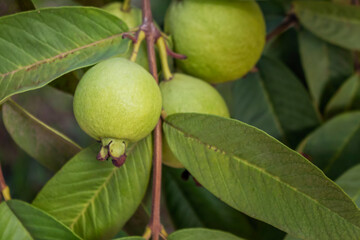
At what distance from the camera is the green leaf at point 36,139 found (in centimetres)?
97

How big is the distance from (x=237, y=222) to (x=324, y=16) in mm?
613

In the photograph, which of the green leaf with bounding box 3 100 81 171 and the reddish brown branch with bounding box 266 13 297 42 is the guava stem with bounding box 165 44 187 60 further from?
the reddish brown branch with bounding box 266 13 297 42

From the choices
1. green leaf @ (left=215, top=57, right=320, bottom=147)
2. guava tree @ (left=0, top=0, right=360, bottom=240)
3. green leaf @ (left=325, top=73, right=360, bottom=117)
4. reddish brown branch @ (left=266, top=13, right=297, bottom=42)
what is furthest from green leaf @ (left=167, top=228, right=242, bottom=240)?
reddish brown branch @ (left=266, top=13, right=297, bottom=42)

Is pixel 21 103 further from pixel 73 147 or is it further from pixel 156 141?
pixel 156 141

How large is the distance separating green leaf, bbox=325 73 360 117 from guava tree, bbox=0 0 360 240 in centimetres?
12

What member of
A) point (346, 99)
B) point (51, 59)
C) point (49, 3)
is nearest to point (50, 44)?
point (51, 59)

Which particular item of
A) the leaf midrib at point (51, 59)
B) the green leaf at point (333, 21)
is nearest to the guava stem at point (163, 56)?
the leaf midrib at point (51, 59)

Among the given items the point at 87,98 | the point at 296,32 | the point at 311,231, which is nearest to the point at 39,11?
the point at 87,98

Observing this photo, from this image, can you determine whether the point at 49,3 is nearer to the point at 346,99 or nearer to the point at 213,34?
the point at 213,34

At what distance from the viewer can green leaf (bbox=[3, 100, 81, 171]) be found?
0.97 metres

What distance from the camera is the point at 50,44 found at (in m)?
0.82

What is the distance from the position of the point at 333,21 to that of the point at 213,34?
1.60 feet

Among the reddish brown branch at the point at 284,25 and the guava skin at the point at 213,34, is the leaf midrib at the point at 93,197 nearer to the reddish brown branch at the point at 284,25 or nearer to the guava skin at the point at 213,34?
the guava skin at the point at 213,34

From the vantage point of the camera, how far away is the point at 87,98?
735 mm
